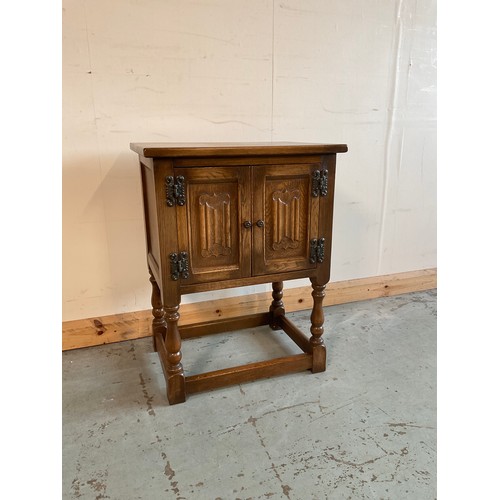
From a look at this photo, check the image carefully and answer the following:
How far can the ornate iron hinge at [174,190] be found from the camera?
138 centimetres

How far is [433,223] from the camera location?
8.90 feet

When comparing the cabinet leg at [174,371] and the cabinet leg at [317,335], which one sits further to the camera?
the cabinet leg at [317,335]

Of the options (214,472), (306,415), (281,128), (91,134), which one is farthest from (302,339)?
(91,134)

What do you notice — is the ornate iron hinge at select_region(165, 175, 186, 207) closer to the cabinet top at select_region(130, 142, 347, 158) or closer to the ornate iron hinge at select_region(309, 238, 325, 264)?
the cabinet top at select_region(130, 142, 347, 158)

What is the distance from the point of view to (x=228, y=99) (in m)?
2.00

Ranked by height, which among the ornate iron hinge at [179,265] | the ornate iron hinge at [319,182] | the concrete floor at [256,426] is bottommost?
the concrete floor at [256,426]

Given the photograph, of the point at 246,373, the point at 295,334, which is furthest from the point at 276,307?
the point at 246,373

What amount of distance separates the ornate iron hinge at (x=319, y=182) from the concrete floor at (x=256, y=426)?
80cm

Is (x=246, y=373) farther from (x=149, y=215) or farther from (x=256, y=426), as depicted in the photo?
(x=149, y=215)

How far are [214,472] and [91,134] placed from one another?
1.46 meters

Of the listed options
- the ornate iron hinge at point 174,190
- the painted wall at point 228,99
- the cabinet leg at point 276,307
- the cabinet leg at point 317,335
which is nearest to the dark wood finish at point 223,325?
the cabinet leg at point 276,307

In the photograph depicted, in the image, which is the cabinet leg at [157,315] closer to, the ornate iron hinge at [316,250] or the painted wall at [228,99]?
the painted wall at [228,99]

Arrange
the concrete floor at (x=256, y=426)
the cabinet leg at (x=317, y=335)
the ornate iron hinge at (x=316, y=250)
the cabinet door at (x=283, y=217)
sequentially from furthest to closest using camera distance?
the cabinet leg at (x=317, y=335), the ornate iron hinge at (x=316, y=250), the cabinet door at (x=283, y=217), the concrete floor at (x=256, y=426)

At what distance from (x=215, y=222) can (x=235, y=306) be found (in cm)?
91
